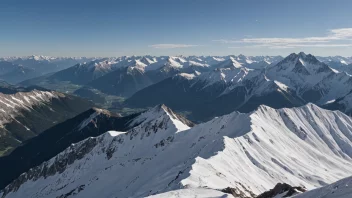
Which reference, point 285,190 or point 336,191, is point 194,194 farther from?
point 336,191

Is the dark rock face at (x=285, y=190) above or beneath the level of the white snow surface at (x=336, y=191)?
beneath

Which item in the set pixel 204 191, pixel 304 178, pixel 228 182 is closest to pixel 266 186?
pixel 228 182

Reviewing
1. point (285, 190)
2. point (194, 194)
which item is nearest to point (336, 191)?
point (285, 190)

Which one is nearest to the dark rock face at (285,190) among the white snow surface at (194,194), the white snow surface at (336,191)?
the white snow surface at (194,194)

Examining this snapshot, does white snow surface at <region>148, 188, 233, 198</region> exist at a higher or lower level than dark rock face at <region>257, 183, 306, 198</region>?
lower

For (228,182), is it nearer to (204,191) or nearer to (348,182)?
(204,191)

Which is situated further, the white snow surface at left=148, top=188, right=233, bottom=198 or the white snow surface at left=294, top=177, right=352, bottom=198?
the white snow surface at left=148, top=188, right=233, bottom=198

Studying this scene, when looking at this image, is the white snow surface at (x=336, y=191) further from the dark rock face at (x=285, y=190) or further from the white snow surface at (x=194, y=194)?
the white snow surface at (x=194, y=194)

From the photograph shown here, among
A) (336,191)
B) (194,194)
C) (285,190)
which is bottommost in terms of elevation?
(194,194)

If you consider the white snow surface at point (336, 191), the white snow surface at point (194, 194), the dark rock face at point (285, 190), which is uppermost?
the white snow surface at point (336, 191)

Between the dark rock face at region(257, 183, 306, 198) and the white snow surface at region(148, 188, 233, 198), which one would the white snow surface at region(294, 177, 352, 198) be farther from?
the white snow surface at region(148, 188, 233, 198)

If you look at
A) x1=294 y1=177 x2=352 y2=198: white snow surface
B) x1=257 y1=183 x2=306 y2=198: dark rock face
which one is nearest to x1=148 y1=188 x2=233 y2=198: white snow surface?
x1=257 y1=183 x2=306 y2=198: dark rock face
